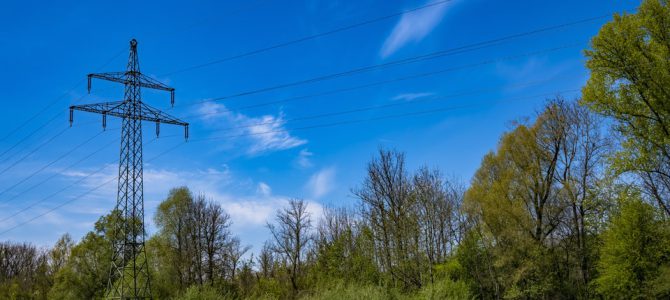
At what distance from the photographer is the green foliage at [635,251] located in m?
27.1

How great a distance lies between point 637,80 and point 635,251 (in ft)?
40.9

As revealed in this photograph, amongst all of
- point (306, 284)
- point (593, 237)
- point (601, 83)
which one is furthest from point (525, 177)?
point (306, 284)

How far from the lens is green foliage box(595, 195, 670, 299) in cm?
2712

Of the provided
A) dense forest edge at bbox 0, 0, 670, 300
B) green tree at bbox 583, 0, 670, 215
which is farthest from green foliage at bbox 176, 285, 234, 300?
green tree at bbox 583, 0, 670, 215

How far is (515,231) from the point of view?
31.9m

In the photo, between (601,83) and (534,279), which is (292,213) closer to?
(534,279)

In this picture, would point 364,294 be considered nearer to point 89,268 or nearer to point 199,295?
→ point 199,295

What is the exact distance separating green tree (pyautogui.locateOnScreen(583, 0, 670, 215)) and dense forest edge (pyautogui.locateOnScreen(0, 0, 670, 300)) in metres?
0.05

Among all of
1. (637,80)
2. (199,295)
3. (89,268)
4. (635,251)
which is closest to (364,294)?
(199,295)

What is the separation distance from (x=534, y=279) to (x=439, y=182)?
31.1ft

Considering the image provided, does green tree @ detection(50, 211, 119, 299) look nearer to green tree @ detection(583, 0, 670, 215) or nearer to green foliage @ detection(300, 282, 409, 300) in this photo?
green foliage @ detection(300, 282, 409, 300)

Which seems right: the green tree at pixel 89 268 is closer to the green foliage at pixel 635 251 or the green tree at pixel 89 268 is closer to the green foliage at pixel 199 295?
the green foliage at pixel 199 295

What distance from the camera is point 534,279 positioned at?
31.9 m

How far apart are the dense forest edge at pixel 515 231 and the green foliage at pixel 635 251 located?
0.07m
